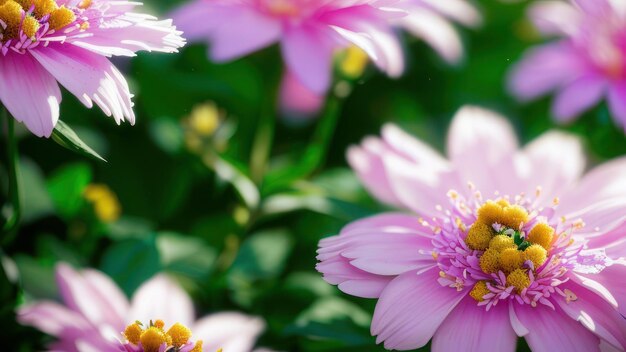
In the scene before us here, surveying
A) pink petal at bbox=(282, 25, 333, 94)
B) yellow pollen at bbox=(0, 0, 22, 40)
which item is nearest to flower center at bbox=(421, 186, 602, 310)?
pink petal at bbox=(282, 25, 333, 94)

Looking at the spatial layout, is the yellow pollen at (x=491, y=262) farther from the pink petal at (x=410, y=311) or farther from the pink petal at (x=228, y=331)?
the pink petal at (x=228, y=331)

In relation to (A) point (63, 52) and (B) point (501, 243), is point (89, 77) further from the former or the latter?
(B) point (501, 243)

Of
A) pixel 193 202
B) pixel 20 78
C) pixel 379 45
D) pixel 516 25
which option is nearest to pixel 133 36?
pixel 20 78

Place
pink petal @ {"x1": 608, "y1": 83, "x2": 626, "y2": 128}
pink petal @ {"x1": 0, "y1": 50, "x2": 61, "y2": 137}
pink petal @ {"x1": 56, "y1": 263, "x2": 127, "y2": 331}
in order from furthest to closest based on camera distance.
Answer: pink petal @ {"x1": 608, "y1": 83, "x2": 626, "y2": 128} < pink petal @ {"x1": 56, "y1": 263, "x2": 127, "y2": 331} < pink petal @ {"x1": 0, "y1": 50, "x2": 61, "y2": 137}

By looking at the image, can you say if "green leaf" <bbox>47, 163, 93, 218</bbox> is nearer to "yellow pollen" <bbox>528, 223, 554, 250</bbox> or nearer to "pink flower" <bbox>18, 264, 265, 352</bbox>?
"pink flower" <bbox>18, 264, 265, 352</bbox>

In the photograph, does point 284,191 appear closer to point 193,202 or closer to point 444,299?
point 193,202

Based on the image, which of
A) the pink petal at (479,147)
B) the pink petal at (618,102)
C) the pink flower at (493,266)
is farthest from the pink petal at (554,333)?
the pink petal at (618,102)
